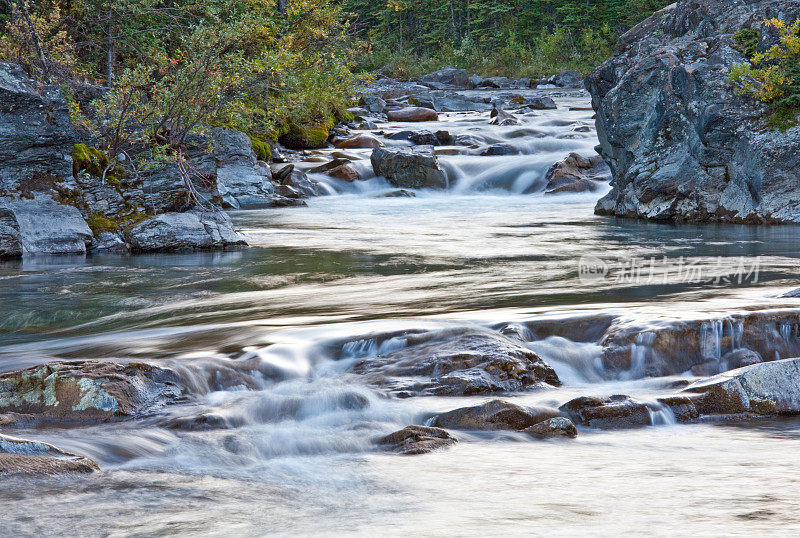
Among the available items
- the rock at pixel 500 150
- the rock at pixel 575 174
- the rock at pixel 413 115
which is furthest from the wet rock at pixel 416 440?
the rock at pixel 413 115

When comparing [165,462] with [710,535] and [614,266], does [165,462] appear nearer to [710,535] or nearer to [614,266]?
[710,535]

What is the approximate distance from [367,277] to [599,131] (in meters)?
8.98

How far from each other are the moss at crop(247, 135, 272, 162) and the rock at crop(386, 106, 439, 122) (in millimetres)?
10900

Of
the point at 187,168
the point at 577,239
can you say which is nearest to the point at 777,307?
the point at 577,239

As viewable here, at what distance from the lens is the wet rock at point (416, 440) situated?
3.81 metres

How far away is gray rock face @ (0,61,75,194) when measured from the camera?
1029 cm

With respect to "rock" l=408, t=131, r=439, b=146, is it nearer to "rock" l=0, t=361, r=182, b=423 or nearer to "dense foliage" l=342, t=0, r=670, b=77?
"rock" l=0, t=361, r=182, b=423

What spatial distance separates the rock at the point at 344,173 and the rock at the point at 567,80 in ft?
85.0

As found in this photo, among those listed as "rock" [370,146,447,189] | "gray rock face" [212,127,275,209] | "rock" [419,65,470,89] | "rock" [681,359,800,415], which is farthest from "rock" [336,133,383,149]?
"rock" [419,65,470,89]

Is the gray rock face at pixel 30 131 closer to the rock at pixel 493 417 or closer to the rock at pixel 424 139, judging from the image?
the rock at pixel 493 417

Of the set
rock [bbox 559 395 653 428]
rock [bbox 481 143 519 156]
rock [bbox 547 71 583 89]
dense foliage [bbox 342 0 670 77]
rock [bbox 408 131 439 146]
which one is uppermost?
dense foliage [bbox 342 0 670 77]

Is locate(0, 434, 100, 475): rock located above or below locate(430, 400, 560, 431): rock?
above

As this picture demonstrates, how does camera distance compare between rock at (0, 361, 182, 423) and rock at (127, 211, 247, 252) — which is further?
rock at (127, 211, 247, 252)

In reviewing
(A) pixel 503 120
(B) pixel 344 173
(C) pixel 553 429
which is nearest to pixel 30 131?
(C) pixel 553 429
